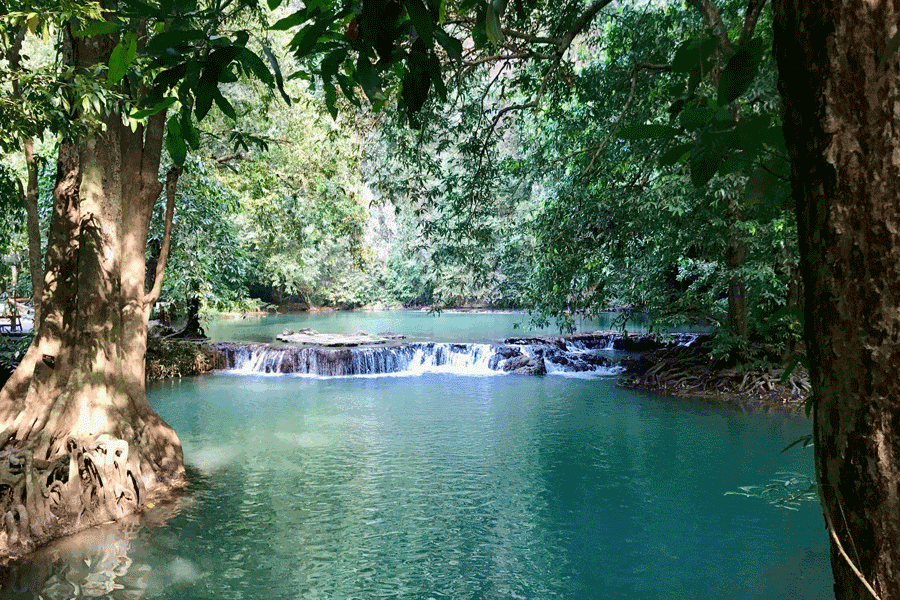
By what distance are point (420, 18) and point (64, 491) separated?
603 cm

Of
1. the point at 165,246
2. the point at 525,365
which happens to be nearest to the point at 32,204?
the point at 165,246

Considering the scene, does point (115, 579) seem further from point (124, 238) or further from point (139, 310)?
point (124, 238)

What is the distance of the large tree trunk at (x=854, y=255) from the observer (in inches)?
34.5

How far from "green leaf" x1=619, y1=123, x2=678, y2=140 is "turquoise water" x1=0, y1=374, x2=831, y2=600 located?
4.64 meters

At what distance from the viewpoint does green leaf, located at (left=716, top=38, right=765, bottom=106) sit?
3.31 feet

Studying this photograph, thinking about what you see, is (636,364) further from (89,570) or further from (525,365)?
(89,570)

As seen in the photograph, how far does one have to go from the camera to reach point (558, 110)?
8.27 meters

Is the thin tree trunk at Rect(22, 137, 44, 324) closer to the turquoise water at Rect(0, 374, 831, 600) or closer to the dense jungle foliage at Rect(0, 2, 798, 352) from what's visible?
the dense jungle foliage at Rect(0, 2, 798, 352)

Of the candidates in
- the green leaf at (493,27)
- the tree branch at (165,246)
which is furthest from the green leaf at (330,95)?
the tree branch at (165,246)

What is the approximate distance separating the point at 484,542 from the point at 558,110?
17.1 ft

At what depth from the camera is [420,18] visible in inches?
42.3

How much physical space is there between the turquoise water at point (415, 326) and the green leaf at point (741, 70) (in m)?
16.8

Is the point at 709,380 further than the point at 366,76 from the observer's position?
Yes

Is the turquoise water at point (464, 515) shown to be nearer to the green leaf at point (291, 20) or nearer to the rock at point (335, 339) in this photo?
the green leaf at point (291, 20)
